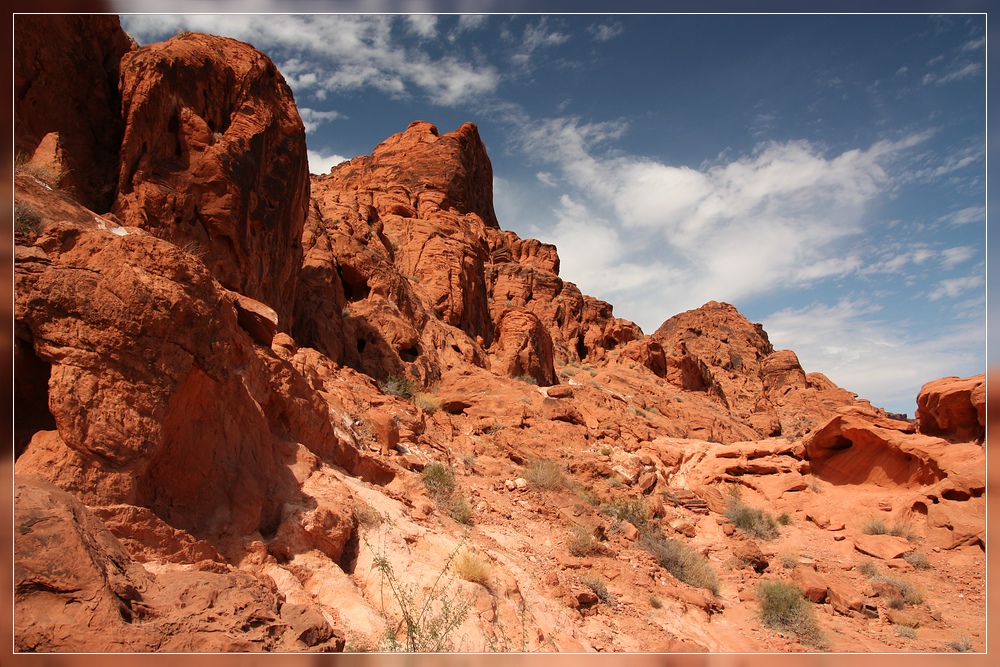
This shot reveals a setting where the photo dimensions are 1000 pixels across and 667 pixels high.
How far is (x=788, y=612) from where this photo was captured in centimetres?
845

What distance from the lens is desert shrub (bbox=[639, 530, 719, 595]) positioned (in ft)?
30.6

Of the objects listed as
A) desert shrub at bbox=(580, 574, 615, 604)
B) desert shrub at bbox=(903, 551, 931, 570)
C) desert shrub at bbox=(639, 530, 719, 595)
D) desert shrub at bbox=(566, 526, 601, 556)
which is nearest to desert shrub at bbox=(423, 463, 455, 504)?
desert shrub at bbox=(566, 526, 601, 556)

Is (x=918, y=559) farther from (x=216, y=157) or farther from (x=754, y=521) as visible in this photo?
(x=216, y=157)

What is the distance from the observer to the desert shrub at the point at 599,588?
24.8ft

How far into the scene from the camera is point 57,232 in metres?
4.81

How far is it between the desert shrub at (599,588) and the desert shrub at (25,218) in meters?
6.83

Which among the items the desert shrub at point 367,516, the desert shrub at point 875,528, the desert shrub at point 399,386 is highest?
the desert shrub at point 399,386

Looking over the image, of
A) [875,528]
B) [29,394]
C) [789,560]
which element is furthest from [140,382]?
[875,528]

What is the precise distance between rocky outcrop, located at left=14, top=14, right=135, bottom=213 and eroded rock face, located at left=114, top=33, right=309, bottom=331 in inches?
14.9

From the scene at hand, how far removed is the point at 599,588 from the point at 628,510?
3.93 meters

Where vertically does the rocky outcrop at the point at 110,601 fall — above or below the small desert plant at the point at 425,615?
above

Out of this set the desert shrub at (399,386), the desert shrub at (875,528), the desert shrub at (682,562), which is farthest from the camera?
the desert shrub at (399,386)

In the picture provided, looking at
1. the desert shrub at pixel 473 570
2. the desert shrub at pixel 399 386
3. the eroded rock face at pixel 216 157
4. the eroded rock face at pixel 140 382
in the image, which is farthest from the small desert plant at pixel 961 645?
the eroded rock face at pixel 216 157

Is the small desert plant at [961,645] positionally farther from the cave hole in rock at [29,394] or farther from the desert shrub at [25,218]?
the desert shrub at [25,218]
